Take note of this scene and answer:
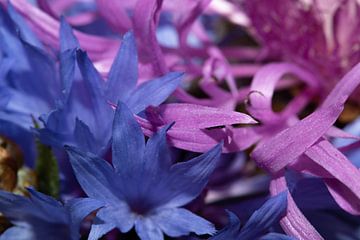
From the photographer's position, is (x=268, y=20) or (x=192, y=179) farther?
(x=268, y=20)

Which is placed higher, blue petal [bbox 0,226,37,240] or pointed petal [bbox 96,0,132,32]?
pointed petal [bbox 96,0,132,32]

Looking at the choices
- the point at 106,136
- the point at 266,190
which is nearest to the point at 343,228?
the point at 266,190

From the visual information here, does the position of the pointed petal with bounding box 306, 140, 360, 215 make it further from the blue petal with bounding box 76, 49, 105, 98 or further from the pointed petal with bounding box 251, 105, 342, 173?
the blue petal with bounding box 76, 49, 105, 98

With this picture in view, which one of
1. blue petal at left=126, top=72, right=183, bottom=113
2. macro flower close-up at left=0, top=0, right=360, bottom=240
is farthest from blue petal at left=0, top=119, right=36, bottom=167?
blue petal at left=126, top=72, right=183, bottom=113

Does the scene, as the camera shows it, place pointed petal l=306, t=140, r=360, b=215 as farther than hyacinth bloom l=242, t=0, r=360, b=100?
No

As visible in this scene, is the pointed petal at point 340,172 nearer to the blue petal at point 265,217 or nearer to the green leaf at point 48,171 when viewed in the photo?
the blue petal at point 265,217

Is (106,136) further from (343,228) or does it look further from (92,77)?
(343,228)

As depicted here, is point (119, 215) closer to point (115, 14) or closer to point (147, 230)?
point (147, 230)
